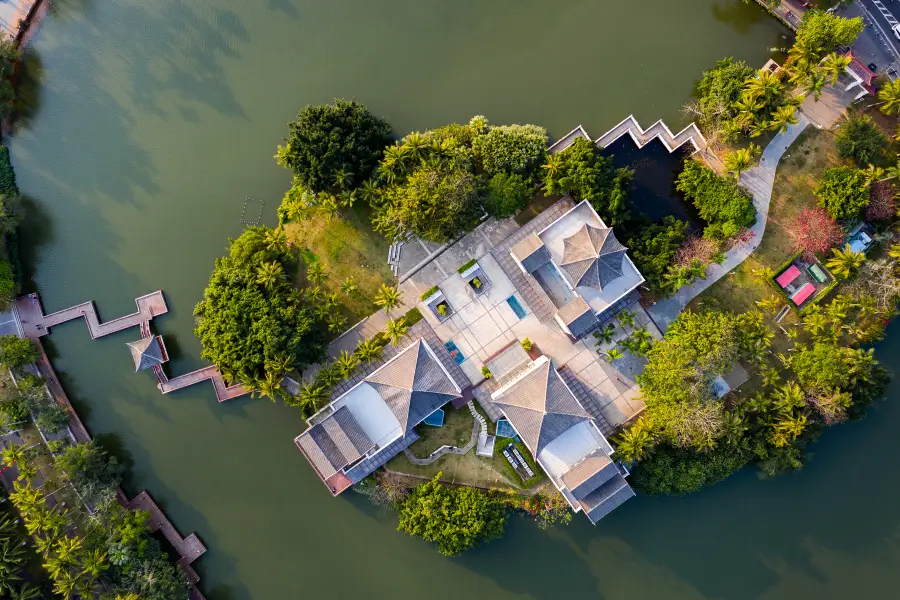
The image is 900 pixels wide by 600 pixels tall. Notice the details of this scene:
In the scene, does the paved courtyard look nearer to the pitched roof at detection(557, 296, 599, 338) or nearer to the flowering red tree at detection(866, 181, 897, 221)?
the pitched roof at detection(557, 296, 599, 338)

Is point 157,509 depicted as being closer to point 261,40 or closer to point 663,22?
point 261,40

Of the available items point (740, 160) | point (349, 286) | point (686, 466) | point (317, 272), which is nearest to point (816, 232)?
point (740, 160)

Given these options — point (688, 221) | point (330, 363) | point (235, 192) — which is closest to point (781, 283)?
point (688, 221)

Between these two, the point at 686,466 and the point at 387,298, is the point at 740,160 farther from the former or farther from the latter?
the point at 387,298

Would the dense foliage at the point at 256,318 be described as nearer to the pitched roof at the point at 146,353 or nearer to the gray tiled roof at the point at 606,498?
the pitched roof at the point at 146,353

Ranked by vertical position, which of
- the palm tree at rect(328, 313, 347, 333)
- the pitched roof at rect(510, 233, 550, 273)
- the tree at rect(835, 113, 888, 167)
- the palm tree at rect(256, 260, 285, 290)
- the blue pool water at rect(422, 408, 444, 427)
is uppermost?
the palm tree at rect(256, 260, 285, 290)

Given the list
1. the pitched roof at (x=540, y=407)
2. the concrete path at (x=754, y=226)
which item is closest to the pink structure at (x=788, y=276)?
the concrete path at (x=754, y=226)

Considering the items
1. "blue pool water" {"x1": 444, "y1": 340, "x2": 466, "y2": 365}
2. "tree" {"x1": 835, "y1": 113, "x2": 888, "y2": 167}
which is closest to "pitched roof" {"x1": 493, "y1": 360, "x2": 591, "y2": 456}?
"blue pool water" {"x1": 444, "y1": 340, "x2": 466, "y2": 365}
